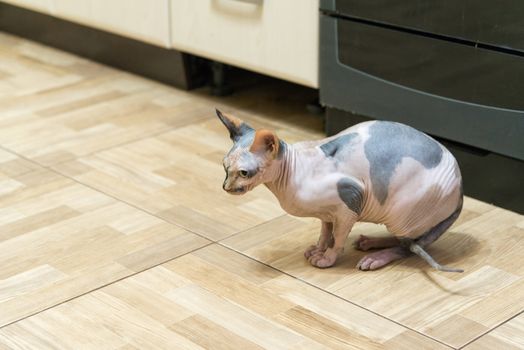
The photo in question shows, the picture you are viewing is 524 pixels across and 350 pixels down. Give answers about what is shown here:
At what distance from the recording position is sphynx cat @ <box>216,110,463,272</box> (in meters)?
1.44

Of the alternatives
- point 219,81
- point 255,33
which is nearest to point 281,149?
point 255,33

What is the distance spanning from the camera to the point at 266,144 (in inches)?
56.4

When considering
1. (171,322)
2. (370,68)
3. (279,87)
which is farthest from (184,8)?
(171,322)

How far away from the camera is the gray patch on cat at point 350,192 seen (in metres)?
1.45

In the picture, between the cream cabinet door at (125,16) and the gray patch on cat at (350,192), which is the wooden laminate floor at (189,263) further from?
the cream cabinet door at (125,16)

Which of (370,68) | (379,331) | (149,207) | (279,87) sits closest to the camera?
(379,331)

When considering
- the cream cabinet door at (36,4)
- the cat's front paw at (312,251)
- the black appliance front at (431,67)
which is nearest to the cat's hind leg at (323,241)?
the cat's front paw at (312,251)

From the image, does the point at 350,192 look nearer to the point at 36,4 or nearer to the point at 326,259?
the point at 326,259

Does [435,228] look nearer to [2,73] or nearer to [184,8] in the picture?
[184,8]

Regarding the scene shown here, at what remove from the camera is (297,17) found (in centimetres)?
205

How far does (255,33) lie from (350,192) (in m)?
0.79

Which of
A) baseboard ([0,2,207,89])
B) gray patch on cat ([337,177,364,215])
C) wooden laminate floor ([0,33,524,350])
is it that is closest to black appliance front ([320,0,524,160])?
wooden laminate floor ([0,33,524,350])

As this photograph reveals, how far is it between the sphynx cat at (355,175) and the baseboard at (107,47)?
1.00 metres

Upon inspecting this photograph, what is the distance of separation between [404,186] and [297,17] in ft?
2.27
